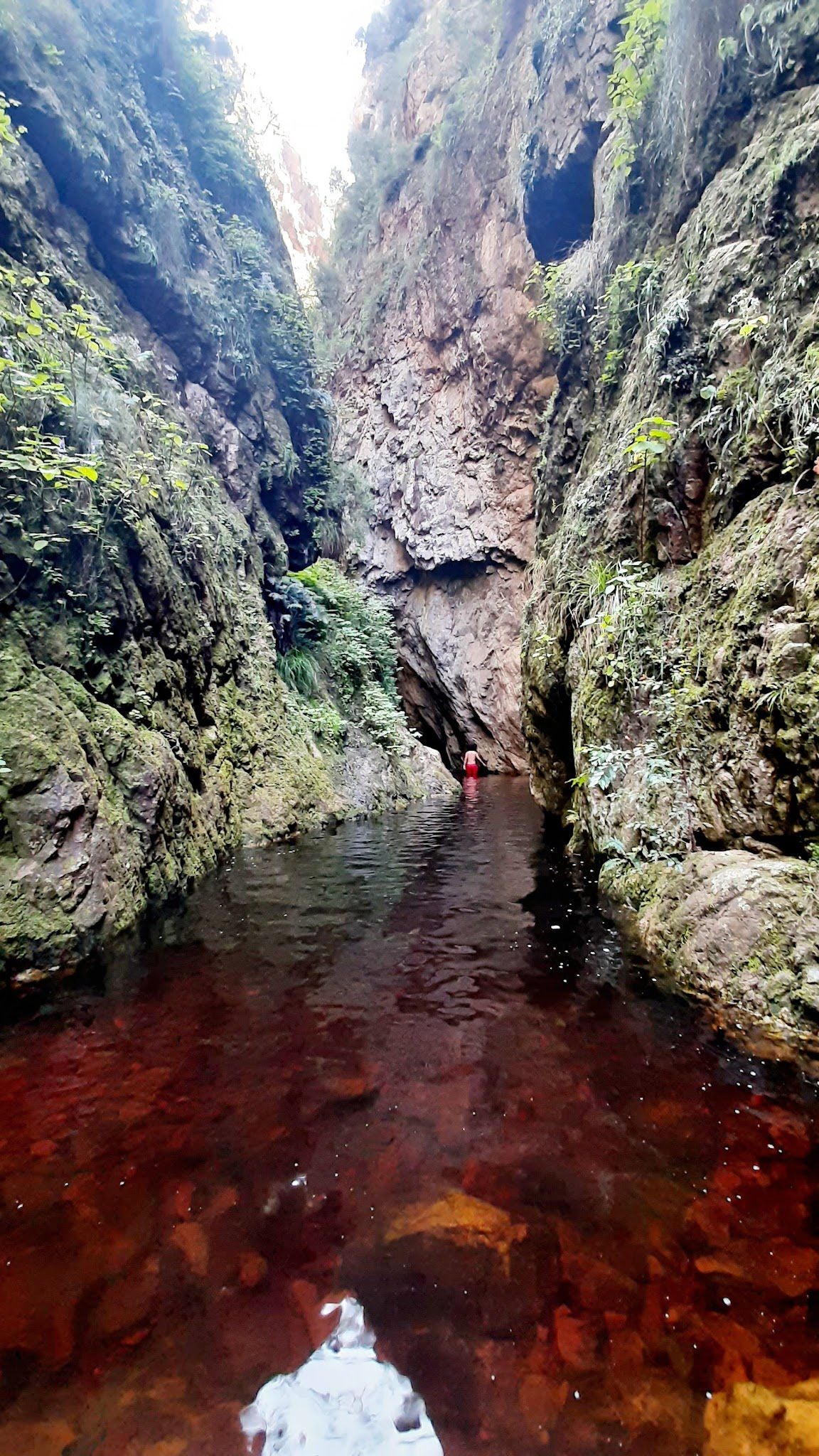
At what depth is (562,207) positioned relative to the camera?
1205cm

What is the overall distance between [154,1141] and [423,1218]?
3.52 ft

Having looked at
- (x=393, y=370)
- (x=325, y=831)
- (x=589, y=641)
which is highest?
(x=393, y=370)

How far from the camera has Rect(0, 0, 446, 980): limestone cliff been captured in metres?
4.69

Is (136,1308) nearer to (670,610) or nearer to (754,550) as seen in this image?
(754,550)

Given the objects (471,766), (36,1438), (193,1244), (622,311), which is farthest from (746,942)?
(471,766)

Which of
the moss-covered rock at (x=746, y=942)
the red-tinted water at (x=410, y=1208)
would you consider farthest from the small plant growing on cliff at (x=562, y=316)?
the red-tinted water at (x=410, y=1208)

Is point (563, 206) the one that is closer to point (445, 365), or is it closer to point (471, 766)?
point (445, 365)

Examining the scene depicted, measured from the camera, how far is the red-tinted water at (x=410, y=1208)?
1.49 metres

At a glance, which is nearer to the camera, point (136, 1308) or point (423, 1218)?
point (136, 1308)

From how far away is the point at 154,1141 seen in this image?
2.38m

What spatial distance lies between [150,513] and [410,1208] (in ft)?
24.3

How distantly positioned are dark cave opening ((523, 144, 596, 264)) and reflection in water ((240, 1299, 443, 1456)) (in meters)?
14.3

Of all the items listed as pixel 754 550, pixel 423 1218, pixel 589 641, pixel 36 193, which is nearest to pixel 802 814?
pixel 754 550

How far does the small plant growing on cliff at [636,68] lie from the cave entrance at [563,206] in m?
3.71
